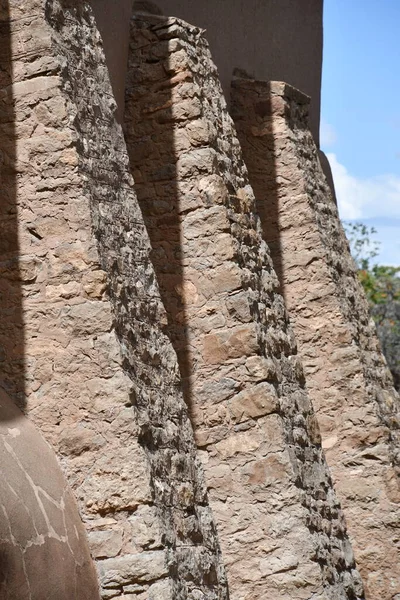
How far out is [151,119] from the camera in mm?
6578

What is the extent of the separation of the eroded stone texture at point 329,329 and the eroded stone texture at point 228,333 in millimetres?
1047

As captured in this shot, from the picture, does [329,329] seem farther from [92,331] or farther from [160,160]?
[92,331]

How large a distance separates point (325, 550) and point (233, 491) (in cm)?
63

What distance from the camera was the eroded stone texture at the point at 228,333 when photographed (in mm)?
5836

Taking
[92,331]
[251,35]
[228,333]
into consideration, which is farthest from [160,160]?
[251,35]

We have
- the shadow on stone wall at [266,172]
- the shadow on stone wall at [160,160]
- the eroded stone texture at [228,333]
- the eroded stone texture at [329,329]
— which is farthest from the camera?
the shadow on stone wall at [266,172]

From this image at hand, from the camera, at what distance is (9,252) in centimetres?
493

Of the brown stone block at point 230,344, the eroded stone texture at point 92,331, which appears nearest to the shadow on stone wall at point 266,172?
the brown stone block at point 230,344

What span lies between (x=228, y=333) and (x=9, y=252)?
1645 millimetres

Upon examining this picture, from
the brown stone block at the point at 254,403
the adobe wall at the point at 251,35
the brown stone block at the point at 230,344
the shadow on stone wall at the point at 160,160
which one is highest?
the adobe wall at the point at 251,35

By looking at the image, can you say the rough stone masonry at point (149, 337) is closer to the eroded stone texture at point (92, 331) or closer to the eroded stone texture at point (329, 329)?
the eroded stone texture at point (92, 331)

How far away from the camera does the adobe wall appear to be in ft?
21.8

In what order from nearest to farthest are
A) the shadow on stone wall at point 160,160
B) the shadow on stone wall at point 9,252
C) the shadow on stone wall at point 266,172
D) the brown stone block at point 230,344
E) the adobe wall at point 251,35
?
the shadow on stone wall at point 9,252 < the brown stone block at point 230,344 < the shadow on stone wall at point 160,160 < the adobe wall at point 251,35 < the shadow on stone wall at point 266,172

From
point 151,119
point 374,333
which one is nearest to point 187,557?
point 151,119
